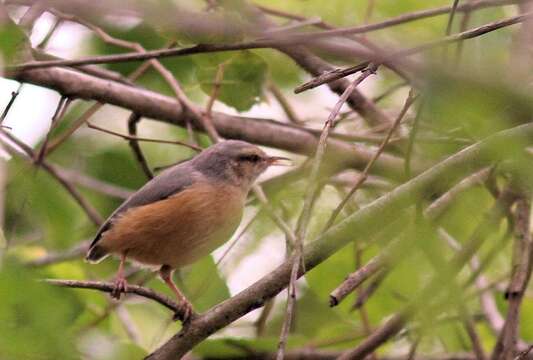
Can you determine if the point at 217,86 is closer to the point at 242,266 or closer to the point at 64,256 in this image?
the point at 242,266

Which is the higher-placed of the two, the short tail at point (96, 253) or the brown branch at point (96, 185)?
the brown branch at point (96, 185)

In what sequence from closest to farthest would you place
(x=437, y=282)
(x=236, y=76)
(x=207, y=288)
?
(x=437, y=282) < (x=207, y=288) < (x=236, y=76)

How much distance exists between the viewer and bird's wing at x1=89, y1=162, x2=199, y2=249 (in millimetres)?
3764

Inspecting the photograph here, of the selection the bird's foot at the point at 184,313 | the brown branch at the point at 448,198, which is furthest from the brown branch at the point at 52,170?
the brown branch at the point at 448,198

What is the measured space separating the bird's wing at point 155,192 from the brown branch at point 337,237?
3.31 feet

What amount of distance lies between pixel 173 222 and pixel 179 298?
0.37 m

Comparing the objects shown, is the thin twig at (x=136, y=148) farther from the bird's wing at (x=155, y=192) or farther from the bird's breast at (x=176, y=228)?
the bird's breast at (x=176, y=228)

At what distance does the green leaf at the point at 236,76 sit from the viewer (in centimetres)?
402

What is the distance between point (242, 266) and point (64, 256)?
92 centimetres

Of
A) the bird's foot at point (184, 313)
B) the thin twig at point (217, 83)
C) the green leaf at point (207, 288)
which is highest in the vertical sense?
the thin twig at point (217, 83)

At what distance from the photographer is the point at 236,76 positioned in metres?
4.19

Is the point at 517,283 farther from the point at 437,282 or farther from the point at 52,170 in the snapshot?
the point at 52,170

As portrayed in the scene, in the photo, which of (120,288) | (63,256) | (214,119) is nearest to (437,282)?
(120,288)

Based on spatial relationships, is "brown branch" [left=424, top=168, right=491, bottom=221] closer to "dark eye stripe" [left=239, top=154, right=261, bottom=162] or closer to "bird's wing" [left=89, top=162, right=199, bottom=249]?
"bird's wing" [left=89, top=162, right=199, bottom=249]
